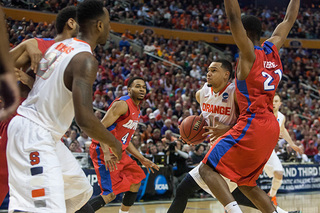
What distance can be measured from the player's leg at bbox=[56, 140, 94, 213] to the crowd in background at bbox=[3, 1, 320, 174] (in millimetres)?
5560

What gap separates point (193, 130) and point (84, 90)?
87.5 inches

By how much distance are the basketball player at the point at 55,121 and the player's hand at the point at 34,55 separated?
73 mm

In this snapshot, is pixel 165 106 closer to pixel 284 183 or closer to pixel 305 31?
pixel 284 183

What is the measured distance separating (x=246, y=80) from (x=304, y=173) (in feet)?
27.6

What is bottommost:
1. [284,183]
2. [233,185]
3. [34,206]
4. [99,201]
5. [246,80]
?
[284,183]

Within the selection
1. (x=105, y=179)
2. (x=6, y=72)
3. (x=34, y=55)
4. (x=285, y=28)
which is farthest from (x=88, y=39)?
(x=105, y=179)

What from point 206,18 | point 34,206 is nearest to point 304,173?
point 34,206

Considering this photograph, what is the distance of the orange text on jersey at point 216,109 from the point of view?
4.47m

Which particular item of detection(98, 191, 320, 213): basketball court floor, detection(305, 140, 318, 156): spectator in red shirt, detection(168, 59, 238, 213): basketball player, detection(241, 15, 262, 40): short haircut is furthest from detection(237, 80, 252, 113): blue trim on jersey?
detection(305, 140, 318, 156): spectator in red shirt

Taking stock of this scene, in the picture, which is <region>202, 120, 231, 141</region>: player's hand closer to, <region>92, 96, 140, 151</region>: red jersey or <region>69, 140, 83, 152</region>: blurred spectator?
<region>92, 96, 140, 151</region>: red jersey

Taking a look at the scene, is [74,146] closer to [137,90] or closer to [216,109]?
[137,90]

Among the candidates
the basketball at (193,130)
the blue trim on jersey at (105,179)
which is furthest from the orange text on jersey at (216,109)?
the blue trim on jersey at (105,179)

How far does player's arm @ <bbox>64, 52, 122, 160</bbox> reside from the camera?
8.09ft

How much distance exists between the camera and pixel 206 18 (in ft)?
75.1
